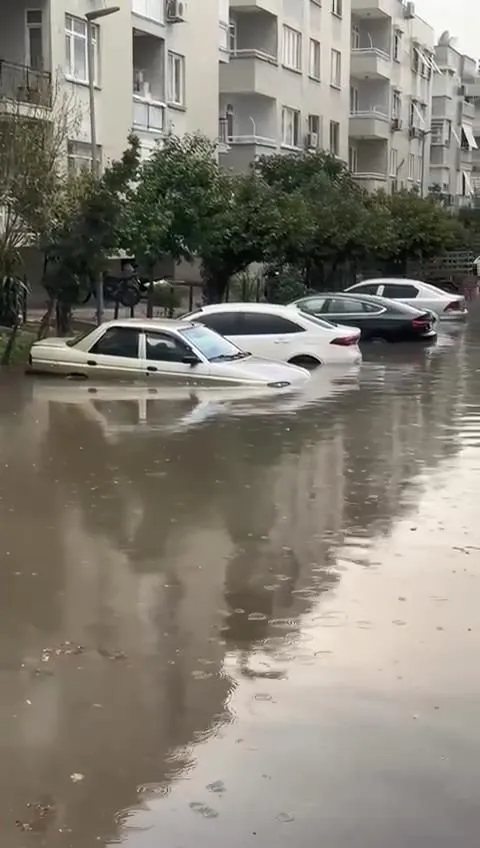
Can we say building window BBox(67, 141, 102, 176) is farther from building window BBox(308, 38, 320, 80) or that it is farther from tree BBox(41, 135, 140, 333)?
building window BBox(308, 38, 320, 80)

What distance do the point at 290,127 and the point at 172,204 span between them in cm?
2100

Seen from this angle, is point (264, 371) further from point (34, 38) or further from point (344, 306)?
point (34, 38)

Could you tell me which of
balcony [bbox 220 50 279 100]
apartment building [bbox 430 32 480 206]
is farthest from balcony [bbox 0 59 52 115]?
apartment building [bbox 430 32 480 206]

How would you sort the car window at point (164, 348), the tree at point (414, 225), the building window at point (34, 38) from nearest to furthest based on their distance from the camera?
1. the car window at point (164, 348)
2. the building window at point (34, 38)
3. the tree at point (414, 225)

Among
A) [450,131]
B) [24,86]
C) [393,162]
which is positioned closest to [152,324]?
[24,86]

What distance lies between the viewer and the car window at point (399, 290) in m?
32.4

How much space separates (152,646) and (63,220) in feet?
55.7

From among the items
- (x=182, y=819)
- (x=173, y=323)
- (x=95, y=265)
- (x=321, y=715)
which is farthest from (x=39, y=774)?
(x=95, y=265)

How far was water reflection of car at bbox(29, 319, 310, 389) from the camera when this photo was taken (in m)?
17.0

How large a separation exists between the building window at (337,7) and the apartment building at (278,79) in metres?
0.07

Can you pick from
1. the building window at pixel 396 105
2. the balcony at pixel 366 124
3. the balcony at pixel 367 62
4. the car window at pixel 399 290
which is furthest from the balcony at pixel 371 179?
the car window at pixel 399 290

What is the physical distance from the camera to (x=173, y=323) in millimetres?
17578

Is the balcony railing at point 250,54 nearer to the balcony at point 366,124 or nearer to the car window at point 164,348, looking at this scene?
the balcony at point 366,124

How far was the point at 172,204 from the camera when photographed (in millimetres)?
27141
